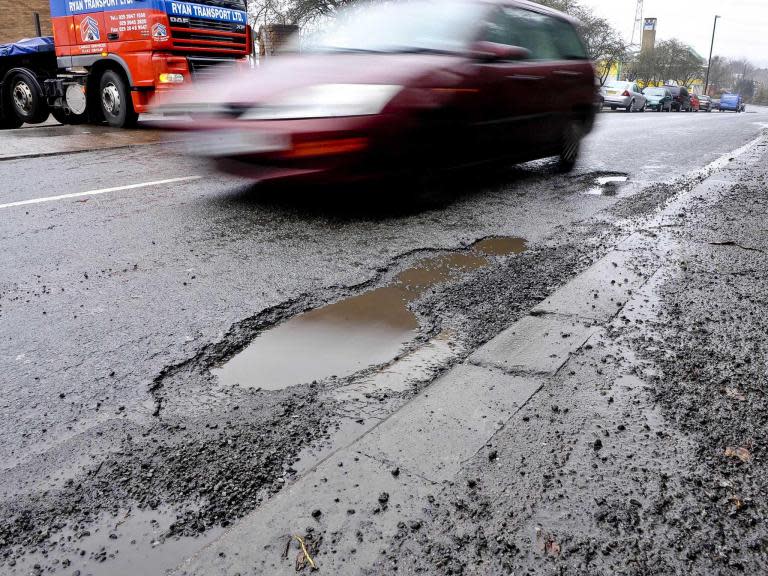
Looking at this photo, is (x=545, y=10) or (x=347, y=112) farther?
(x=545, y=10)

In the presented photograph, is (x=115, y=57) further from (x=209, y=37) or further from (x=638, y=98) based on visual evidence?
(x=638, y=98)

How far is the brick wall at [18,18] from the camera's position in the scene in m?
26.6

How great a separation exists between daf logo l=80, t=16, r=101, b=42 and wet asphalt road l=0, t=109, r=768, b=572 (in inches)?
188

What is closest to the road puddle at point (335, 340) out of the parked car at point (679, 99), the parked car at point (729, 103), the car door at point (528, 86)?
the car door at point (528, 86)

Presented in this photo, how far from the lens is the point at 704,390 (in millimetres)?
2197

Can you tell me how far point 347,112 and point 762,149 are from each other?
28.7ft

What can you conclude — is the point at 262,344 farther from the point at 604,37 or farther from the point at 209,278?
the point at 604,37

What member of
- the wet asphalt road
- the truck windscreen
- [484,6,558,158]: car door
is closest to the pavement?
the wet asphalt road

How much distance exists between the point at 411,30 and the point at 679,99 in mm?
41763

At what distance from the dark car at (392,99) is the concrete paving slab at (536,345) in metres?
2.25

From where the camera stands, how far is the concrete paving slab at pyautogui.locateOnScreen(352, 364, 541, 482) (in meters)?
1.82

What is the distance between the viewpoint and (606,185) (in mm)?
6461

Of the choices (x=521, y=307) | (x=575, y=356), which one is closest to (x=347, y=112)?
(x=521, y=307)

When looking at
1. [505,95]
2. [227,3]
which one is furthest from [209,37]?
[505,95]
